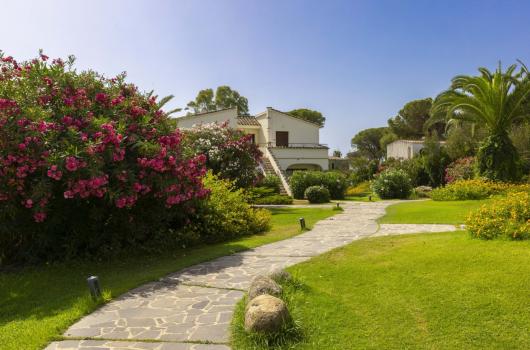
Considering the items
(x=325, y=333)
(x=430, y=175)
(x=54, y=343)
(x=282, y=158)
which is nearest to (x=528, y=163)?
(x=430, y=175)

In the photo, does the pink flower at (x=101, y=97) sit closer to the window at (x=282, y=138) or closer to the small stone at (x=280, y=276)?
the small stone at (x=280, y=276)

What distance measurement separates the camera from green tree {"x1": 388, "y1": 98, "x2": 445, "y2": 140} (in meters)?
48.1

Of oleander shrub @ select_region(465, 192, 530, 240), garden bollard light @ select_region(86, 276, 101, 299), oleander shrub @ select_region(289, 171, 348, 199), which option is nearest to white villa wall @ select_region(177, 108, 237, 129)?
oleander shrub @ select_region(289, 171, 348, 199)

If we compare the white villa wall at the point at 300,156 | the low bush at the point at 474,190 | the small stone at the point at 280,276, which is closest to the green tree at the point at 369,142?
the white villa wall at the point at 300,156

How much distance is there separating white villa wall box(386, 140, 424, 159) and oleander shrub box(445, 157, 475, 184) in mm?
9991

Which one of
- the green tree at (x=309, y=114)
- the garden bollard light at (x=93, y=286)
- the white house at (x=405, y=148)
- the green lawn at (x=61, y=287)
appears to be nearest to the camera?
the green lawn at (x=61, y=287)

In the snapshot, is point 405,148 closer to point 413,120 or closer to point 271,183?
point 413,120

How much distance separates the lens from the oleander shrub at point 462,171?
23.7 metres

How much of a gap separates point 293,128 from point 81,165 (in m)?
30.5

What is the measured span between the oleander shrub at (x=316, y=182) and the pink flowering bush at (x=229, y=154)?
19.6 ft

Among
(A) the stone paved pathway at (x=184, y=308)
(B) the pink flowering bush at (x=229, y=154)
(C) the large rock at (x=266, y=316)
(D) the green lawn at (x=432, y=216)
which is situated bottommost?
(A) the stone paved pathway at (x=184, y=308)

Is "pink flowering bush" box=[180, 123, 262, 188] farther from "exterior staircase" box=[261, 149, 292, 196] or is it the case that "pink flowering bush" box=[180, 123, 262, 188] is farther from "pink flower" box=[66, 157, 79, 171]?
"pink flower" box=[66, 157, 79, 171]

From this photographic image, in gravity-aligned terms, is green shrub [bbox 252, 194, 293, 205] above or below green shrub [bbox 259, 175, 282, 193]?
below

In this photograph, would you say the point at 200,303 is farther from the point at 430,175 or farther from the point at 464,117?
the point at 430,175
